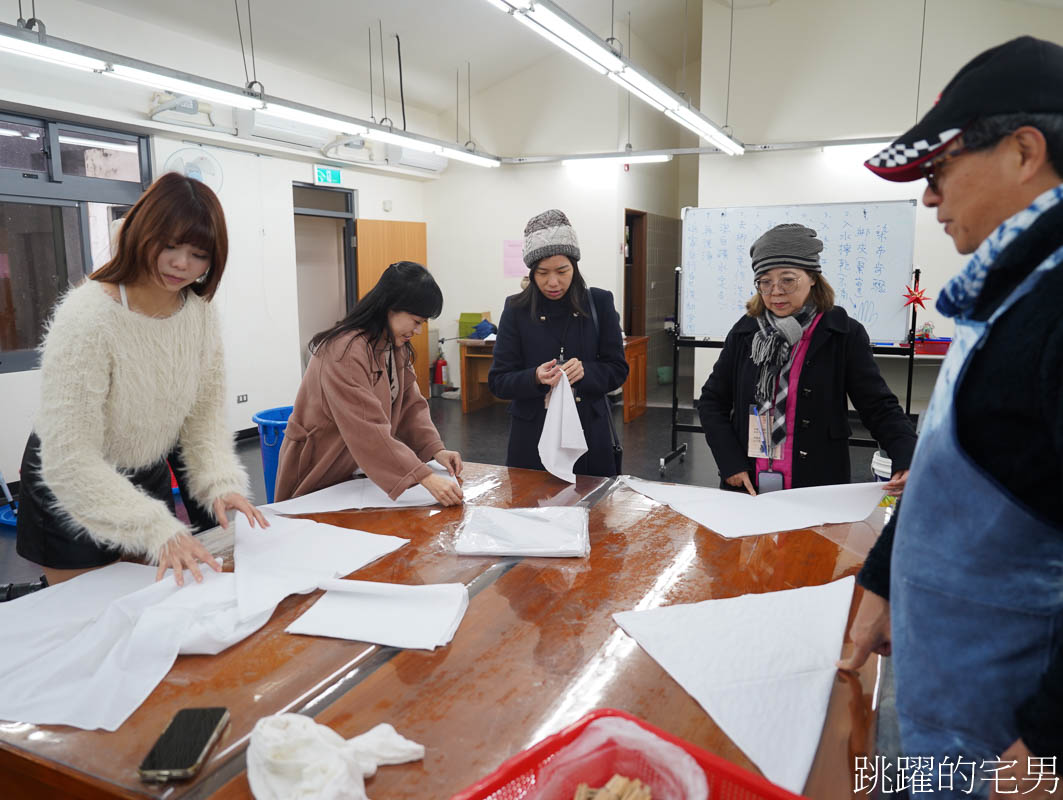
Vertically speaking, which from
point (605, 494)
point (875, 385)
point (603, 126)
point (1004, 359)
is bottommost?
point (605, 494)

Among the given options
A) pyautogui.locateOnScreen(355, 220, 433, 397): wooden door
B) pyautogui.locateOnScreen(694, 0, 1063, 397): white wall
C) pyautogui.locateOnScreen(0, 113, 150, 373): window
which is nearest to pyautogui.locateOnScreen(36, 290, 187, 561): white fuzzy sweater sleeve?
pyautogui.locateOnScreen(0, 113, 150, 373): window

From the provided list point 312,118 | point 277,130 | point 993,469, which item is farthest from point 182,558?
point 277,130

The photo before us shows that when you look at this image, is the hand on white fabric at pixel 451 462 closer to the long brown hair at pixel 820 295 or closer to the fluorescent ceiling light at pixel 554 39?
the long brown hair at pixel 820 295

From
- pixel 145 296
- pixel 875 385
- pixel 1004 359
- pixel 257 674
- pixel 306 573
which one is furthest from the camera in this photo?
pixel 875 385

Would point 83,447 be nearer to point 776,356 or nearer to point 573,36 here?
point 776,356

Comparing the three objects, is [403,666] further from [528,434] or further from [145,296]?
[528,434]

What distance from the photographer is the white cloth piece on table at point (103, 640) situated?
100 cm

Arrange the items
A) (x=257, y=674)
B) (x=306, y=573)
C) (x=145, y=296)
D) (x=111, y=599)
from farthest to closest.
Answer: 1. (x=145, y=296)
2. (x=306, y=573)
3. (x=111, y=599)
4. (x=257, y=674)

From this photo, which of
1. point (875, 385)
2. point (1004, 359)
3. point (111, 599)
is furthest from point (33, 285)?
point (1004, 359)

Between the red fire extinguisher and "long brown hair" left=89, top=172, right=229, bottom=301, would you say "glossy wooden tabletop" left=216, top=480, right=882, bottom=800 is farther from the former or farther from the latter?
the red fire extinguisher

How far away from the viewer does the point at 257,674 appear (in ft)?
3.55

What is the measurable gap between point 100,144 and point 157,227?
430 centimetres

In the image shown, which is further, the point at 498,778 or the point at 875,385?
the point at 875,385

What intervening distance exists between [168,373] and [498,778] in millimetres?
1253
